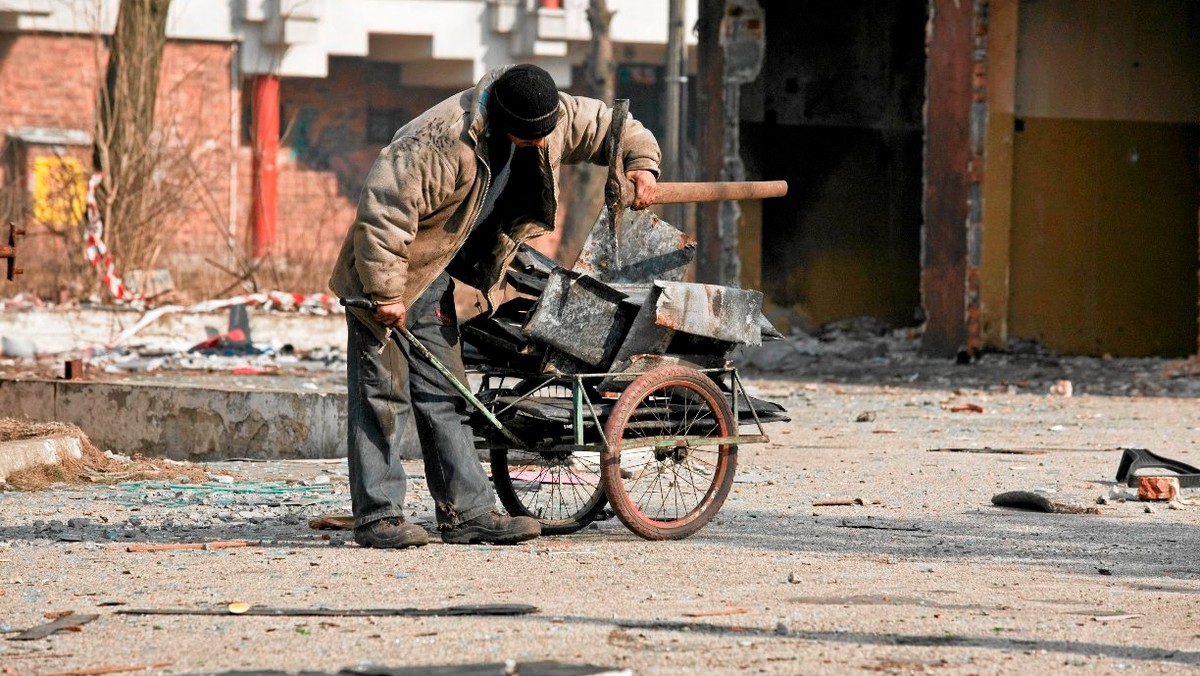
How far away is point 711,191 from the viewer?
713 centimetres

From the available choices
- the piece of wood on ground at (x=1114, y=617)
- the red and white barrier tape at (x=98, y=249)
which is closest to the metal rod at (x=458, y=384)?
the piece of wood on ground at (x=1114, y=617)

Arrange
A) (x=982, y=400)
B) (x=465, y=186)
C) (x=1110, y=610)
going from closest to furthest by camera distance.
Result: 1. (x=1110, y=610)
2. (x=465, y=186)
3. (x=982, y=400)

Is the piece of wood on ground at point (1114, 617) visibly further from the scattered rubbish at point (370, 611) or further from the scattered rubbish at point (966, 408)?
the scattered rubbish at point (966, 408)

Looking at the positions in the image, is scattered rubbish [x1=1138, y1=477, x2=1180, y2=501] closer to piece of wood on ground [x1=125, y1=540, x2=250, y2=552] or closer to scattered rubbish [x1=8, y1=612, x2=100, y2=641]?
piece of wood on ground [x1=125, y1=540, x2=250, y2=552]

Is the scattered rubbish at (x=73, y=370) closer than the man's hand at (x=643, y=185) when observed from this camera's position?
No

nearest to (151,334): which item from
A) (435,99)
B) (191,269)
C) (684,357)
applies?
(191,269)

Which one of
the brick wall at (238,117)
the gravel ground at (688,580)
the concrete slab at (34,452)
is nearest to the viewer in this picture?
the gravel ground at (688,580)

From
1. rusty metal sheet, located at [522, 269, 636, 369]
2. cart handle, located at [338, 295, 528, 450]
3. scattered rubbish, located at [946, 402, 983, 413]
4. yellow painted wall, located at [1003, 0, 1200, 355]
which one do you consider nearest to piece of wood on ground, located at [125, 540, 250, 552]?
cart handle, located at [338, 295, 528, 450]

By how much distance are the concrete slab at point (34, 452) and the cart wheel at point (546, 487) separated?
94.5 inches

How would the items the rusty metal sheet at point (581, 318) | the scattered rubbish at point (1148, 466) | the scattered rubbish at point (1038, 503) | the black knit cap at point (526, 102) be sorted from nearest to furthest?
the black knit cap at point (526, 102)
the rusty metal sheet at point (581, 318)
the scattered rubbish at point (1038, 503)
the scattered rubbish at point (1148, 466)

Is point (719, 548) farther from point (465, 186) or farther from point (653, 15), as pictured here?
point (653, 15)

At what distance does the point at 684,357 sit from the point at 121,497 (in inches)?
112

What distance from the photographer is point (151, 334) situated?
1711 centimetres

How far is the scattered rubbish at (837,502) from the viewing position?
8.20 m
